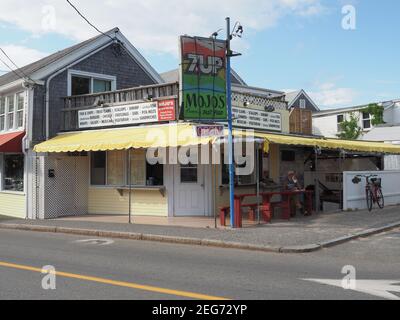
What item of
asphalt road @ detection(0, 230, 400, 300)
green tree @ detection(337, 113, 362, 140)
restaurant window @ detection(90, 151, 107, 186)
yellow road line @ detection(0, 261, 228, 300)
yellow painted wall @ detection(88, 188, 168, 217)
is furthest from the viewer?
green tree @ detection(337, 113, 362, 140)

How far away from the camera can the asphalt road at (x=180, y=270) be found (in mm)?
6305

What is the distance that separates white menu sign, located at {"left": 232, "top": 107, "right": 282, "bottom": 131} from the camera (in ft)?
50.5

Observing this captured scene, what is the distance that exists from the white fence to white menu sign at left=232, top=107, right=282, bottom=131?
3.00m

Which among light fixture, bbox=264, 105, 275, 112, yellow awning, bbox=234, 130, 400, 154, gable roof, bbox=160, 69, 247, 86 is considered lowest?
yellow awning, bbox=234, 130, 400, 154

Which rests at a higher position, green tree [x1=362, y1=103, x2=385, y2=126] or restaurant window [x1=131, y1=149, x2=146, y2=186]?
green tree [x1=362, y1=103, x2=385, y2=126]

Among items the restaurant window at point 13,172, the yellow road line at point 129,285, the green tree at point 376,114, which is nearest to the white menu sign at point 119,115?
the restaurant window at point 13,172

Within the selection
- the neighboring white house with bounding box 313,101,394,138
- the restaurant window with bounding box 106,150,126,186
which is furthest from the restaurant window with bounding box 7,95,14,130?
the neighboring white house with bounding box 313,101,394,138

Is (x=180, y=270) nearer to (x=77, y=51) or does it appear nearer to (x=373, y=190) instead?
(x=373, y=190)

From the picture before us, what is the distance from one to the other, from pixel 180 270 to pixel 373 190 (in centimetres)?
1066

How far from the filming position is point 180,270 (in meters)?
7.91

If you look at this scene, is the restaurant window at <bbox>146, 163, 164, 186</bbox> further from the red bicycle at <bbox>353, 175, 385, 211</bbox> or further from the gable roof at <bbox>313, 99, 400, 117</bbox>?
the gable roof at <bbox>313, 99, 400, 117</bbox>

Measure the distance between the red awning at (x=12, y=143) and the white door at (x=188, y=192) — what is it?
5665 mm

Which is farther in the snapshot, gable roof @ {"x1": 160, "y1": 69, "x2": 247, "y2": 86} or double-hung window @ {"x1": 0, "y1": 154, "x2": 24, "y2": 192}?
gable roof @ {"x1": 160, "y1": 69, "x2": 247, "y2": 86}

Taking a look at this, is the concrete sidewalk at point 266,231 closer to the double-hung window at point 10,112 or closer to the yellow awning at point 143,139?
the yellow awning at point 143,139
